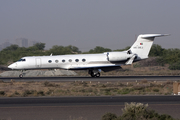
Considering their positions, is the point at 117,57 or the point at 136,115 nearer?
the point at 136,115

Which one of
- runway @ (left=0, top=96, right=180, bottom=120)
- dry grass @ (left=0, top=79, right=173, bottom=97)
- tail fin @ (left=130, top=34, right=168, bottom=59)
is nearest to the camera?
runway @ (left=0, top=96, right=180, bottom=120)

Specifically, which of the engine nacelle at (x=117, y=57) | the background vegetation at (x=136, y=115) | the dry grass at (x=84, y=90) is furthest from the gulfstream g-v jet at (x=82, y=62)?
the background vegetation at (x=136, y=115)

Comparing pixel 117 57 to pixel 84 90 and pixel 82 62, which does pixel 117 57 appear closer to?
pixel 82 62

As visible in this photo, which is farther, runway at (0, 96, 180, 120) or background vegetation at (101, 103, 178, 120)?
runway at (0, 96, 180, 120)

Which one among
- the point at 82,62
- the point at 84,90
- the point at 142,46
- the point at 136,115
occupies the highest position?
the point at 142,46

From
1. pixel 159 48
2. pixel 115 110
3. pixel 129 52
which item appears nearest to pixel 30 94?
pixel 115 110

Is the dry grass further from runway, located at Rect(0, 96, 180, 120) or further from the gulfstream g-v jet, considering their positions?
the gulfstream g-v jet

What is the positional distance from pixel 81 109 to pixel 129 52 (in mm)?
21741

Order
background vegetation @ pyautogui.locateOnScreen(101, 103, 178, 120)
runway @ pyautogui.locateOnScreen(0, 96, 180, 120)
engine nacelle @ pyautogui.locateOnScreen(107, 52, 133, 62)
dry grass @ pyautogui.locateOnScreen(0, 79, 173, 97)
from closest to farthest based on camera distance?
background vegetation @ pyautogui.locateOnScreen(101, 103, 178, 120) < runway @ pyautogui.locateOnScreen(0, 96, 180, 120) < dry grass @ pyautogui.locateOnScreen(0, 79, 173, 97) < engine nacelle @ pyautogui.locateOnScreen(107, 52, 133, 62)

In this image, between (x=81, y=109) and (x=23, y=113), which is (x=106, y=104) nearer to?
(x=81, y=109)

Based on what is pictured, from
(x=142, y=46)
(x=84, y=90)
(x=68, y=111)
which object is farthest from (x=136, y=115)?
(x=142, y=46)

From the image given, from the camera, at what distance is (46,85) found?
23422 mm

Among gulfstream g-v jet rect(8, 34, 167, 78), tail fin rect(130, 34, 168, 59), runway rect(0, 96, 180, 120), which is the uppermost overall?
tail fin rect(130, 34, 168, 59)

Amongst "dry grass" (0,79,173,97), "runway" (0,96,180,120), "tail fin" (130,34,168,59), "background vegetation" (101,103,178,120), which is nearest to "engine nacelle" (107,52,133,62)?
"tail fin" (130,34,168,59)
